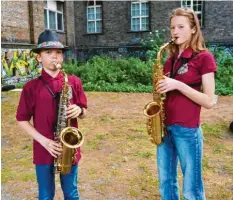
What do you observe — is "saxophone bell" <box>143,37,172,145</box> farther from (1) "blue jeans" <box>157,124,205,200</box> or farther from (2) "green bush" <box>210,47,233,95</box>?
(2) "green bush" <box>210,47,233,95</box>

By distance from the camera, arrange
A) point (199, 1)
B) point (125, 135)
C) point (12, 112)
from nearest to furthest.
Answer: point (125, 135), point (12, 112), point (199, 1)

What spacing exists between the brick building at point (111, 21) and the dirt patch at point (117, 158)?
30.9ft

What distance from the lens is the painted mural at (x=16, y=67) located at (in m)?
14.4

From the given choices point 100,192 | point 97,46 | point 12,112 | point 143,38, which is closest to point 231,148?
point 100,192

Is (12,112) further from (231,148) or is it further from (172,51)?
(172,51)

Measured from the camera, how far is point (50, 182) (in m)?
3.00

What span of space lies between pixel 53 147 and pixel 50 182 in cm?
41

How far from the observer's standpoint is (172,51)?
3.05 m

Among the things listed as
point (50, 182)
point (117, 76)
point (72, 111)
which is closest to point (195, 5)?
point (117, 76)

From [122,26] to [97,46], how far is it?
2.16 metres

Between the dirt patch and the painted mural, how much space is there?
524 cm

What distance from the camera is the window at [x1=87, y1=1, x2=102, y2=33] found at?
22219 millimetres

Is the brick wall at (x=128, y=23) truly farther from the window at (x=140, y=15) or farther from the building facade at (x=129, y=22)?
the window at (x=140, y=15)

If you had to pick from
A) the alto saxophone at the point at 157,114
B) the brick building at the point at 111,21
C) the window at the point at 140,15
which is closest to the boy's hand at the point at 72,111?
the alto saxophone at the point at 157,114
